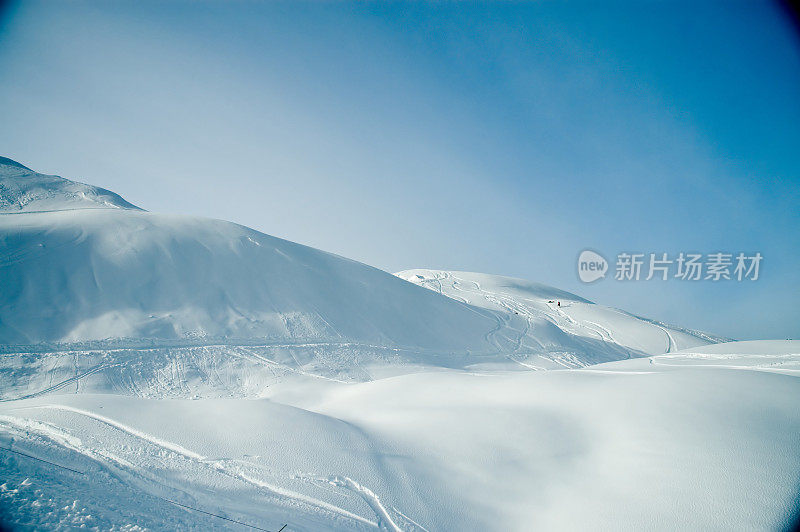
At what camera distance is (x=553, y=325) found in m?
27.7

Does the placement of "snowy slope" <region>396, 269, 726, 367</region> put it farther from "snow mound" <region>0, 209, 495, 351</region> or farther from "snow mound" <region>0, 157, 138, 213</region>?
"snow mound" <region>0, 157, 138, 213</region>

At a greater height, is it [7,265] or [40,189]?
[40,189]

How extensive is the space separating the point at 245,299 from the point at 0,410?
1447cm

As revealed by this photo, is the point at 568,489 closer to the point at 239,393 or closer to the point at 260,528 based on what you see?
the point at 260,528

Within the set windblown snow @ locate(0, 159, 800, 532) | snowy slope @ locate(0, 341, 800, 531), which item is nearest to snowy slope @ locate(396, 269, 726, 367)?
windblown snow @ locate(0, 159, 800, 532)

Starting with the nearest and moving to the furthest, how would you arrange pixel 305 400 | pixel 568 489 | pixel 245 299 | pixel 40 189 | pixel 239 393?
pixel 568 489, pixel 305 400, pixel 239 393, pixel 245 299, pixel 40 189

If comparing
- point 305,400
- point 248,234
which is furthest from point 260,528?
point 248,234

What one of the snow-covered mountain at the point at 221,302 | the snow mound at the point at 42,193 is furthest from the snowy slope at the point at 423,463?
the snow mound at the point at 42,193

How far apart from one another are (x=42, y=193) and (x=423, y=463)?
111 feet

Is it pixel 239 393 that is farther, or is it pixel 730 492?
pixel 239 393

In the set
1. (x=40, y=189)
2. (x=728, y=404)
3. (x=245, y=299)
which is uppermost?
(x=40, y=189)

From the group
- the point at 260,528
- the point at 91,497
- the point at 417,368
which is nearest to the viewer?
the point at 91,497

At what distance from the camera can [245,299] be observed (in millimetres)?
18875

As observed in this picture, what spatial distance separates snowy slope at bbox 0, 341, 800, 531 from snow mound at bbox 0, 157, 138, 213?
2618 centimetres
